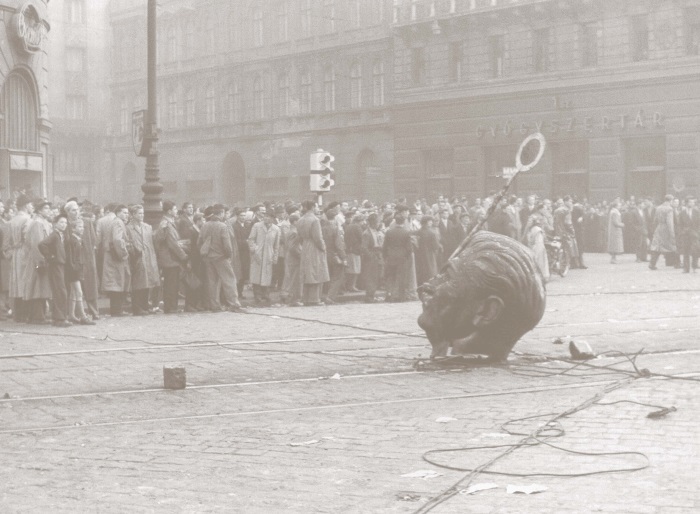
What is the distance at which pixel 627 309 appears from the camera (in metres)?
17.6

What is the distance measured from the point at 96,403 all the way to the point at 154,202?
1058cm

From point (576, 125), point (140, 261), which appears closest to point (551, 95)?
point (576, 125)

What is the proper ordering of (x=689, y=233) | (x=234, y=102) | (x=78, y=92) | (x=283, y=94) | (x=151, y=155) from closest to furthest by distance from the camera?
(x=151, y=155), (x=689, y=233), (x=283, y=94), (x=234, y=102), (x=78, y=92)

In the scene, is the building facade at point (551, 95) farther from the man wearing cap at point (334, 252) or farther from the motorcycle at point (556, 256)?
the man wearing cap at point (334, 252)

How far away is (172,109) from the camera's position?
195 ft

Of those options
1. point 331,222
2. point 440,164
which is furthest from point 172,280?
point 440,164

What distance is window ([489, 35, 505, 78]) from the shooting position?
40812mm

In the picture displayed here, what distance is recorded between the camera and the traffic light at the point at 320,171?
2106 cm

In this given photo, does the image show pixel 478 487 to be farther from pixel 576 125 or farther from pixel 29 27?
pixel 576 125

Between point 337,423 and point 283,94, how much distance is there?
44.9m

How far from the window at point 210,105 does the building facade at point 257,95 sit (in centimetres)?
5

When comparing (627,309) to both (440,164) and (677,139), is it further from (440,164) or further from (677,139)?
(440,164)

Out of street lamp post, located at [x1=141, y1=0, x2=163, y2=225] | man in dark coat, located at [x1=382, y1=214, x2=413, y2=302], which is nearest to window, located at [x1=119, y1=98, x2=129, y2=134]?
street lamp post, located at [x1=141, y1=0, x2=163, y2=225]

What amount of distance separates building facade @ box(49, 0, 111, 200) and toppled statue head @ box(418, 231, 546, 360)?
5510 centimetres
